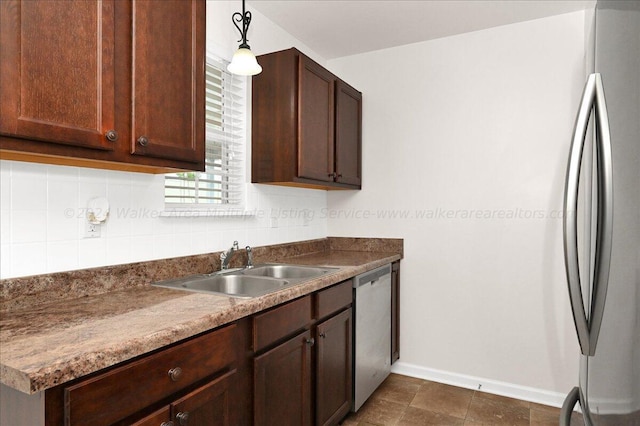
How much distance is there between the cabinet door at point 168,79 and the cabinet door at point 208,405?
33.2 inches

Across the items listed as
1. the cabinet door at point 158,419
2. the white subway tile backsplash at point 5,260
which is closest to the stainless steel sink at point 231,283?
the white subway tile backsplash at point 5,260

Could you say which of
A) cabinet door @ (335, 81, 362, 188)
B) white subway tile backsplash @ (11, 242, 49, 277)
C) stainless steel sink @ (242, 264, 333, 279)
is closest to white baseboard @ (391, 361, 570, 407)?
stainless steel sink @ (242, 264, 333, 279)

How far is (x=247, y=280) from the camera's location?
217cm

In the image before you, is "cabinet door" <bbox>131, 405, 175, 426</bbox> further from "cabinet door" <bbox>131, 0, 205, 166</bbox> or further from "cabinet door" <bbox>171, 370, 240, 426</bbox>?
"cabinet door" <bbox>131, 0, 205, 166</bbox>

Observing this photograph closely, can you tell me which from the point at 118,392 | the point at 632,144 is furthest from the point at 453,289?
the point at 118,392

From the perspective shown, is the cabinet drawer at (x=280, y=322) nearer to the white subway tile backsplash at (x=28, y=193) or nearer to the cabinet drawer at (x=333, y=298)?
the cabinet drawer at (x=333, y=298)

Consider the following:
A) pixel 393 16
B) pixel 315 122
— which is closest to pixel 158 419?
pixel 315 122

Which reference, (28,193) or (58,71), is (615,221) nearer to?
(58,71)

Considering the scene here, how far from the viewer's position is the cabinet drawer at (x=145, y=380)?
98 centimetres

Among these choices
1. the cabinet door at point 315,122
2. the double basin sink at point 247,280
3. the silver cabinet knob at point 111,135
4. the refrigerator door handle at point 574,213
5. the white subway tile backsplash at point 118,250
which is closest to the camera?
the refrigerator door handle at point 574,213

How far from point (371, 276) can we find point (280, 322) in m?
1.02

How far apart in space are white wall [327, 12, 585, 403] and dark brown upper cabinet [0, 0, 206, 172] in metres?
1.91

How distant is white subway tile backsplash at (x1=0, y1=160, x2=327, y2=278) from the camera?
1410mm

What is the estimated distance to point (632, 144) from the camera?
875 mm
